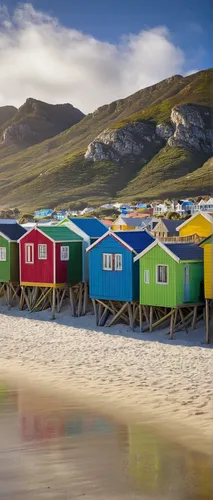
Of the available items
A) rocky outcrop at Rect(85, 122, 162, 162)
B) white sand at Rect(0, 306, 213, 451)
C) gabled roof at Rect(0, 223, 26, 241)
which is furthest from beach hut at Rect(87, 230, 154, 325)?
rocky outcrop at Rect(85, 122, 162, 162)

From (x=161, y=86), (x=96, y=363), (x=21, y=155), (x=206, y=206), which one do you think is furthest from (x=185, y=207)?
(x=21, y=155)

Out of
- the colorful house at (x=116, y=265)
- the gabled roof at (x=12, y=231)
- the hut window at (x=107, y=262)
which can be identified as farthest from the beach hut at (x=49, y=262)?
the hut window at (x=107, y=262)

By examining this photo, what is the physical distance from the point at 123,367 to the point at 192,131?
124 m

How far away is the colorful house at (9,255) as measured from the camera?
1093 inches

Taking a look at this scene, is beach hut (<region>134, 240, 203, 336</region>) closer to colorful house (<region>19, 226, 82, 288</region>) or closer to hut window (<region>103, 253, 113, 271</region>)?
hut window (<region>103, 253, 113, 271</region>)

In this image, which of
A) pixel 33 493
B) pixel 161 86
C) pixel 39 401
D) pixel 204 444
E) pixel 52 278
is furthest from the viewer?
pixel 161 86

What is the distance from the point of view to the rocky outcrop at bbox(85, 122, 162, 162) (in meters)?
140

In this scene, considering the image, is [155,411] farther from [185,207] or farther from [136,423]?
[185,207]

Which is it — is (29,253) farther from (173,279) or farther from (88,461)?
(88,461)

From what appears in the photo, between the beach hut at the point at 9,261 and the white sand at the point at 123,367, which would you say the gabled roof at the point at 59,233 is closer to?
the beach hut at the point at 9,261

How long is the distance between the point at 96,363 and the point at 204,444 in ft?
22.4

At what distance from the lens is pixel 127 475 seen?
30.2 feet

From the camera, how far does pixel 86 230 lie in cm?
2645

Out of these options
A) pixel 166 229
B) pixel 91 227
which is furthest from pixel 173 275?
pixel 166 229
